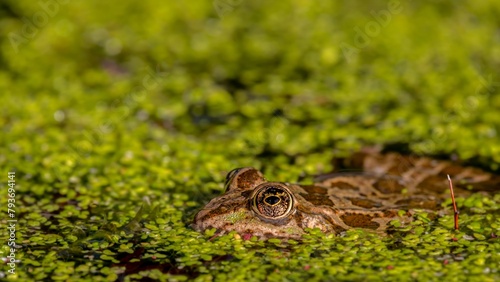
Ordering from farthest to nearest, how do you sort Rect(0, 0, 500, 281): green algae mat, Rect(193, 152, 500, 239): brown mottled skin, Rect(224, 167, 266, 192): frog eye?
1. Rect(224, 167, 266, 192): frog eye
2. Rect(193, 152, 500, 239): brown mottled skin
3. Rect(0, 0, 500, 281): green algae mat

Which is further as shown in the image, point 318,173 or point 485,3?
point 485,3

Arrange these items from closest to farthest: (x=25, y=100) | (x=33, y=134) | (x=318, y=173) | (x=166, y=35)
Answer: (x=318, y=173), (x=33, y=134), (x=25, y=100), (x=166, y=35)

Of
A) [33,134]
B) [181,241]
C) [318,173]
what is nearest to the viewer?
[181,241]

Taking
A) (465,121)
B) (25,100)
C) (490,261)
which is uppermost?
(25,100)

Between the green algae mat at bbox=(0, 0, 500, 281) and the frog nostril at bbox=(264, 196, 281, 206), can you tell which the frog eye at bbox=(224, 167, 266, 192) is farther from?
the green algae mat at bbox=(0, 0, 500, 281)

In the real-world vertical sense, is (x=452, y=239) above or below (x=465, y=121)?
below

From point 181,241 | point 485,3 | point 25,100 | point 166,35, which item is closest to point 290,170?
point 181,241

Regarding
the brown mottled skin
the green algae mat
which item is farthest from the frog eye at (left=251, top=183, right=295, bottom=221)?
the green algae mat

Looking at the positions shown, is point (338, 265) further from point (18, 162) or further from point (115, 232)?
point (18, 162)
